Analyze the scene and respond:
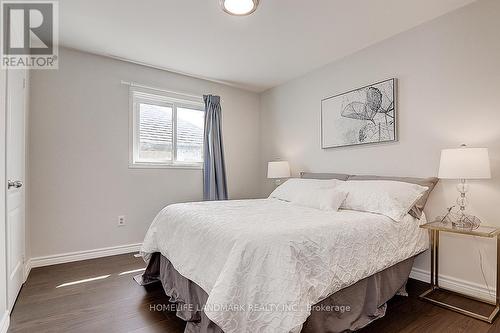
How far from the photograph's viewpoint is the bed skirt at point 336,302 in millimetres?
1510

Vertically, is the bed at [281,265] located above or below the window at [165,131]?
below

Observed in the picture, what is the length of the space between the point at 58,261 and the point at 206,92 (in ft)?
9.55

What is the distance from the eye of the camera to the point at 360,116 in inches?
120

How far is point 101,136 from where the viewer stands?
321 centimetres

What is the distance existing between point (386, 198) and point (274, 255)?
136 centimetres

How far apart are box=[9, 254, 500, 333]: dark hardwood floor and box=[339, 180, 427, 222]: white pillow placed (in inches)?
28.1

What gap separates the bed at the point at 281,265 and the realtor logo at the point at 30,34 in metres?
1.73

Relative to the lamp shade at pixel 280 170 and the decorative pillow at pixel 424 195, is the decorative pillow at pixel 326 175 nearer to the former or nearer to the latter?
the lamp shade at pixel 280 170

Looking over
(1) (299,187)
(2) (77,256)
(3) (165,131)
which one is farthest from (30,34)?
(1) (299,187)

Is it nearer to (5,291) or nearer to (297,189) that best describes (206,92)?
(297,189)

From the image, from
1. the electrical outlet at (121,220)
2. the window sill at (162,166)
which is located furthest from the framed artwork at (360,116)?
the electrical outlet at (121,220)

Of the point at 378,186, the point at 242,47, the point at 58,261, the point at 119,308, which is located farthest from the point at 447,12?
the point at 58,261

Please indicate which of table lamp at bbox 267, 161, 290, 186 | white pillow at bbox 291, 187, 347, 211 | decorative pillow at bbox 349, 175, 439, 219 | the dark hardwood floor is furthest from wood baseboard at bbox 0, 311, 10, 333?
decorative pillow at bbox 349, 175, 439, 219

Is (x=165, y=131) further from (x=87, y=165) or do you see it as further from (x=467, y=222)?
(x=467, y=222)
